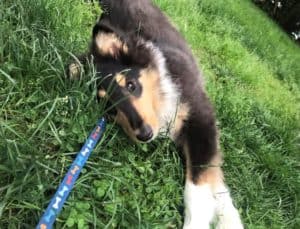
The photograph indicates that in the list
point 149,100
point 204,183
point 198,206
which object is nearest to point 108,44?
point 149,100

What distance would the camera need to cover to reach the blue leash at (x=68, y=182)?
2.91 metres

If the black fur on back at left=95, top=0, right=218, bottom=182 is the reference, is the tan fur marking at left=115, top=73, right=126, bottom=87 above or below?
above

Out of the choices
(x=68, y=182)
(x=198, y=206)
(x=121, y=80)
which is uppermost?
(x=121, y=80)

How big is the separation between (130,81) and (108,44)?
339mm

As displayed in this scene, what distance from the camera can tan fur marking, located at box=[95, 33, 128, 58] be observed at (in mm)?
3973

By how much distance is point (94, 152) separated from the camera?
3.47 meters

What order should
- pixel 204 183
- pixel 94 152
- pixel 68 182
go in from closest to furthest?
pixel 68 182 → pixel 94 152 → pixel 204 183

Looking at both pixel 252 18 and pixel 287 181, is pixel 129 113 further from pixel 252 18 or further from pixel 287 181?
pixel 252 18

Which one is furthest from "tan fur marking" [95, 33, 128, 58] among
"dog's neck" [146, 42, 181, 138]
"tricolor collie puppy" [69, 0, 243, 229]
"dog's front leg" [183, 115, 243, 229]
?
"dog's front leg" [183, 115, 243, 229]

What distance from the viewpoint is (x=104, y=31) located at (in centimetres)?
402

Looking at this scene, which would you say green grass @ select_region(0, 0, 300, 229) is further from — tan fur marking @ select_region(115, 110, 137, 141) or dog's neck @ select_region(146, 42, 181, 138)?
dog's neck @ select_region(146, 42, 181, 138)

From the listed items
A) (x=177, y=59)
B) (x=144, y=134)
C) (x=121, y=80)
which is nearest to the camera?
(x=144, y=134)

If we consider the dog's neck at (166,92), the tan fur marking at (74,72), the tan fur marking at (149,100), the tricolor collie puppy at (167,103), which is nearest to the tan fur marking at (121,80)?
the tricolor collie puppy at (167,103)

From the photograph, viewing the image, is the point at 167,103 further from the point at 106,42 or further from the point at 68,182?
the point at 68,182
